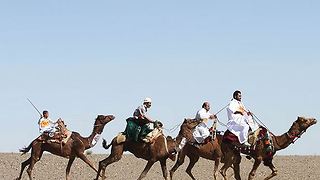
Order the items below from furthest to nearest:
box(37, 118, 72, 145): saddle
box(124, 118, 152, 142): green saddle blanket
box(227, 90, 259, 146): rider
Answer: box(37, 118, 72, 145): saddle < box(124, 118, 152, 142): green saddle blanket < box(227, 90, 259, 146): rider

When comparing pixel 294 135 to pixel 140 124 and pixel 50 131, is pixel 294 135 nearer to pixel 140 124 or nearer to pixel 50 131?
pixel 140 124

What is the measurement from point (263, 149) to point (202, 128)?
7.54ft

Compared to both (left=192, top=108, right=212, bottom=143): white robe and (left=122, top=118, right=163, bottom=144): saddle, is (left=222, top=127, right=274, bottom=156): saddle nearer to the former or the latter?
(left=192, top=108, right=212, bottom=143): white robe

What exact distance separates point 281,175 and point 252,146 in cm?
901

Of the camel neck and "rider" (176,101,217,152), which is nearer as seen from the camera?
the camel neck

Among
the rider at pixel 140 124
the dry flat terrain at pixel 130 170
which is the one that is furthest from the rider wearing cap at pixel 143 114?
the dry flat terrain at pixel 130 170

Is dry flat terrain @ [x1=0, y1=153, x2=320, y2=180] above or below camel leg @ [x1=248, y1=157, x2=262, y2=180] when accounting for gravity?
below

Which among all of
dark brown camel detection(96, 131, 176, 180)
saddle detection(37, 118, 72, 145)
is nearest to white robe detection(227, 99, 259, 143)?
dark brown camel detection(96, 131, 176, 180)

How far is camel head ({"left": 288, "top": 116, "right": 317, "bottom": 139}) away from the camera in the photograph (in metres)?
22.4

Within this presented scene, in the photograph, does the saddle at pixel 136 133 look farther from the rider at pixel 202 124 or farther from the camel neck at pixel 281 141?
the camel neck at pixel 281 141

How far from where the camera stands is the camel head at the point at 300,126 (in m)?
22.4

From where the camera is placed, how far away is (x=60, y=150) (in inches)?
977

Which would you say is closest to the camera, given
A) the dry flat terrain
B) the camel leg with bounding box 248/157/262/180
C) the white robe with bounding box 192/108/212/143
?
the camel leg with bounding box 248/157/262/180

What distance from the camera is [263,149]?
71.6 ft
